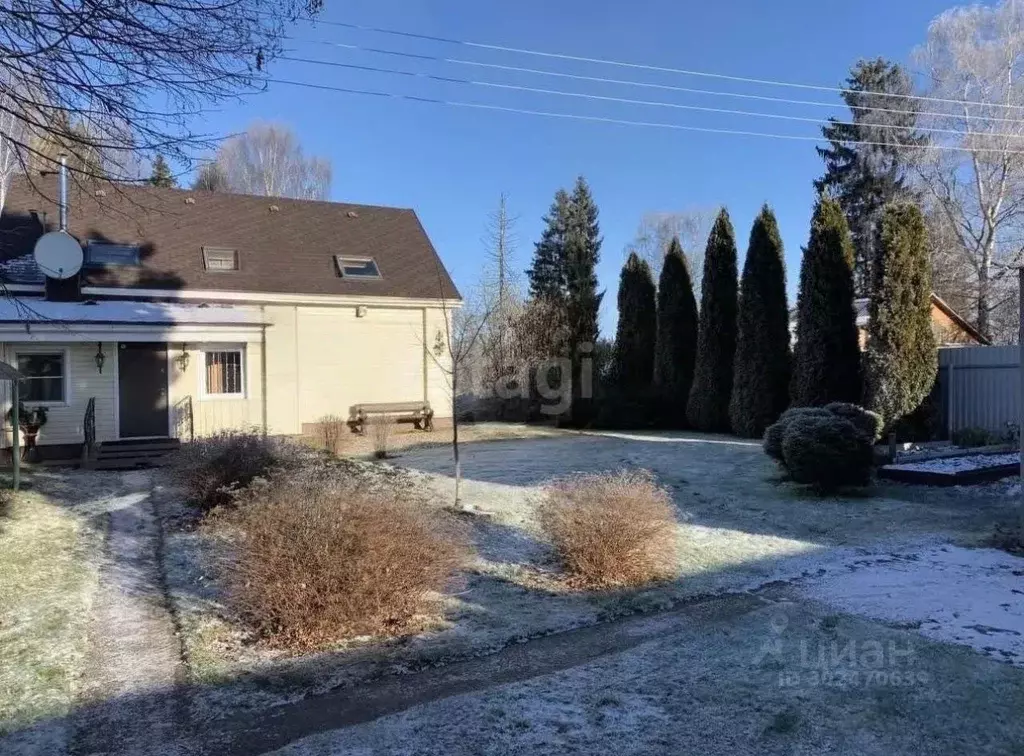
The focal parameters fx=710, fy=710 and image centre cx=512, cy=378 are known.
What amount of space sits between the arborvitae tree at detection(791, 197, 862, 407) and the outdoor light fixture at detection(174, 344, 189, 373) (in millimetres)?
13859

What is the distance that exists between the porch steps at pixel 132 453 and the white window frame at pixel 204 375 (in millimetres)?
1617

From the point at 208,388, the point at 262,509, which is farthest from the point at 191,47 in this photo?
the point at 208,388

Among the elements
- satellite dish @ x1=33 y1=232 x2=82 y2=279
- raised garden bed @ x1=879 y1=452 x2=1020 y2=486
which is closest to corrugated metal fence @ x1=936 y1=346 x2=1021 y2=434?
raised garden bed @ x1=879 y1=452 x2=1020 y2=486

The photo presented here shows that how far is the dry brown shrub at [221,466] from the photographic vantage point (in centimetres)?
870

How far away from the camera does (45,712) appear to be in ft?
13.1

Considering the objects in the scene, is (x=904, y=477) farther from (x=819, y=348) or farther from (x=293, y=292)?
(x=293, y=292)

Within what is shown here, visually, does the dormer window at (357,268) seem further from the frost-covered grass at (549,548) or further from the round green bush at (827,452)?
the round green bush at (827,452)

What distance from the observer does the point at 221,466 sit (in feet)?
29.1

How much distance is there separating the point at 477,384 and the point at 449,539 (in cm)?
1858

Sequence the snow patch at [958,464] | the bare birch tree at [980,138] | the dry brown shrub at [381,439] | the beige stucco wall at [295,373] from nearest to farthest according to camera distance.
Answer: the snow patch at [958,464]
the dry brown shrub at [381,439]
the beige stucco wall at [295,373]
the bare birch tree at [980,138]

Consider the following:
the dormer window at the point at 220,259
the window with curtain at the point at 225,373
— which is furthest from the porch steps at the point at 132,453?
the dormer window at the point at 220,259

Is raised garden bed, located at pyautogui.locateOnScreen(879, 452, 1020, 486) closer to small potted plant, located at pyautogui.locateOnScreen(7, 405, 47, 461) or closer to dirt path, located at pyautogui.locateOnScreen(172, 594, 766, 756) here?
dirt path, located at pyautogui.locateOnScreen(172, 594, 766, 756)

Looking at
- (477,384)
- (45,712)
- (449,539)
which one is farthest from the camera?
(477,384)

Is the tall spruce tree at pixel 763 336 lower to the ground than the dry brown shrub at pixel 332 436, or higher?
higher
